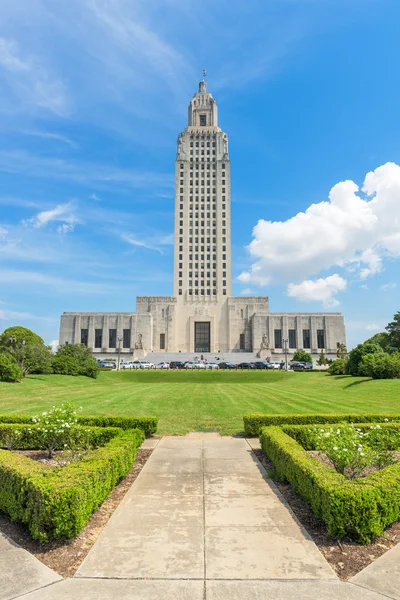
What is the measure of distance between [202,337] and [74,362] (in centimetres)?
5242

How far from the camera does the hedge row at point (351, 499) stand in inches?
245

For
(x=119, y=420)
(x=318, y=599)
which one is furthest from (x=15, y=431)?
(x=318, y=599)

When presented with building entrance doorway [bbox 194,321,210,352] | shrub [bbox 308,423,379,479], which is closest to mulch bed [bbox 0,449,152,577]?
shrub [bbox 308,423,379,479]

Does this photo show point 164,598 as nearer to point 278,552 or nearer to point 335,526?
point 278,552

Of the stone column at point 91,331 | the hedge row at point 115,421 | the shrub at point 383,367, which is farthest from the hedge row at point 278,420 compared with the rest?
the stone column at point 91,331

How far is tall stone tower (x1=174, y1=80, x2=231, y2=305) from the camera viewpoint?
9719cm

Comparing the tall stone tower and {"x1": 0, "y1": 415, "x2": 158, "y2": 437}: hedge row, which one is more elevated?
the tall stone tower

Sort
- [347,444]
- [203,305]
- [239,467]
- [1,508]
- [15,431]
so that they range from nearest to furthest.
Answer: [1,508] → [347,444] → [239,467] → [15,431] → [203,305]


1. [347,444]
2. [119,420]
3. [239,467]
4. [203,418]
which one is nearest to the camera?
[347,444]

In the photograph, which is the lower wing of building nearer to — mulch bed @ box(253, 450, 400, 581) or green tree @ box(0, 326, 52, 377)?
green tree @ box(0, 326, 52, 377)

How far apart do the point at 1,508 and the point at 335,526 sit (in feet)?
19.4

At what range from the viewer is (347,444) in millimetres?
8234

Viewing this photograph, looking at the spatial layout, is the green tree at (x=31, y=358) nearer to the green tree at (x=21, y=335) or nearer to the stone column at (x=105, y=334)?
the green tree at (x=21, y=335)

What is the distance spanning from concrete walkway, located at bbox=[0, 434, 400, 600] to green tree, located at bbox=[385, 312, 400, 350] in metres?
72.7
